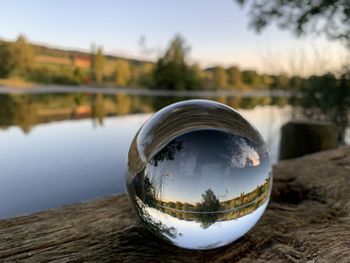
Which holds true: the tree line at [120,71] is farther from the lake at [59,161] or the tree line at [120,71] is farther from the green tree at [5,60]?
the lake at [59,161]

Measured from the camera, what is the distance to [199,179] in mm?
626

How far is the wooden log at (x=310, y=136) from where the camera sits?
238 centimetres

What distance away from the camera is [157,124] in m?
0.74

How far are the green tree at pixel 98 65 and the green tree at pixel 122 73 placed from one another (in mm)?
1903

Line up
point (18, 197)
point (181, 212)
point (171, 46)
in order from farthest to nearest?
point (171, 46) < point (18, 197) < point (181, 212)

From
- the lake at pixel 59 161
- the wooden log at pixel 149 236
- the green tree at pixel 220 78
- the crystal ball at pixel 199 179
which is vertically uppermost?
the green tree at pixel 220 78

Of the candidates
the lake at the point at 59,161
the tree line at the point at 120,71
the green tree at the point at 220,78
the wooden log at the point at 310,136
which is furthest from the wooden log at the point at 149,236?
the green tree at the point at 220,78

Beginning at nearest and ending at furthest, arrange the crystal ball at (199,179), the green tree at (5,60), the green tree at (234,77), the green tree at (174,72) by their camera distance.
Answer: the crystal ball at (199,179) < the green tree at (5,60) < the green tree at (174,72) < the green tree at (234,77)

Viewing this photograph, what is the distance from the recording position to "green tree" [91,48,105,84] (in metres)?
30.8

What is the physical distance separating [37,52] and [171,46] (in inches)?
596

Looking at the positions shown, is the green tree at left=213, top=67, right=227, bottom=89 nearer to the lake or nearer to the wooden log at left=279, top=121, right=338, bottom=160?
the lake

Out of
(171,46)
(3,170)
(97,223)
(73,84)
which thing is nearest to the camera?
(97,223)

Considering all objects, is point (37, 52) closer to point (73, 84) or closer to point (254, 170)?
point (73, 84)

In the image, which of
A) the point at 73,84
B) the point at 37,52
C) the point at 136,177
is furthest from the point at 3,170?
the point at 37,52
